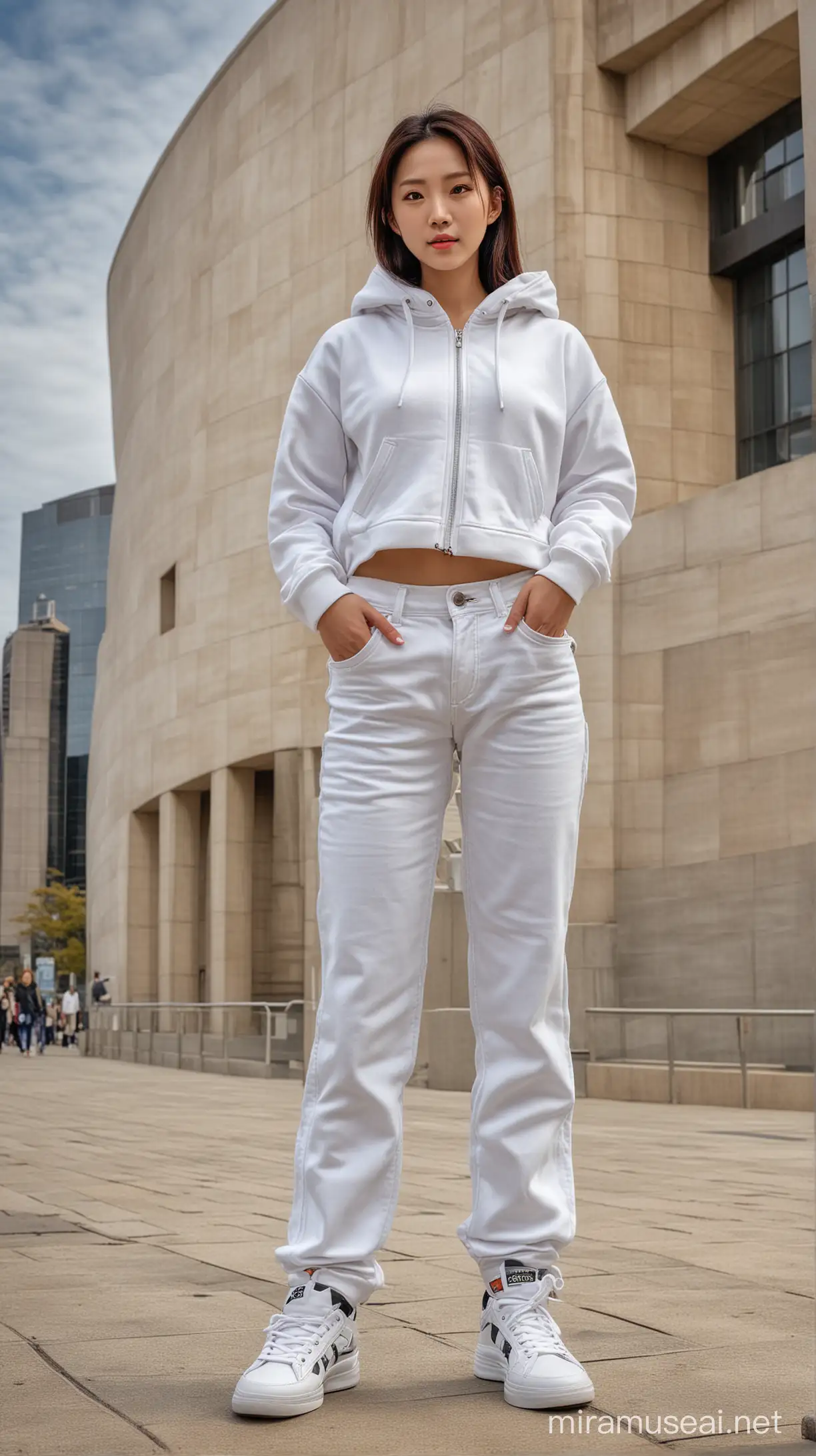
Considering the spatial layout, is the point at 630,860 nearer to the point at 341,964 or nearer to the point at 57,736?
the point at 341,964

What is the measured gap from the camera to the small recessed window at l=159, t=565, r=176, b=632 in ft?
125

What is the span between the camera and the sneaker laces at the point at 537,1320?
9.57 ft

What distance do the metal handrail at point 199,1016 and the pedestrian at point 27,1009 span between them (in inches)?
52.5

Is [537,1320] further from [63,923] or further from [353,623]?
[63,923]

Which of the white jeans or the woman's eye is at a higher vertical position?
the woman's eye

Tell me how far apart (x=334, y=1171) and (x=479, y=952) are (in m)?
0.53

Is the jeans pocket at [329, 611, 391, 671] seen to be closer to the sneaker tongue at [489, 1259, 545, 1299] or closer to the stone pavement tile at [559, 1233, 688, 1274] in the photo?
the sneaker tongue at [489, 1259, 545, 1299]

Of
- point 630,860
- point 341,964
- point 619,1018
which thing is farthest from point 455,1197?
point 630,860

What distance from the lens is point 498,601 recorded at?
320 cm

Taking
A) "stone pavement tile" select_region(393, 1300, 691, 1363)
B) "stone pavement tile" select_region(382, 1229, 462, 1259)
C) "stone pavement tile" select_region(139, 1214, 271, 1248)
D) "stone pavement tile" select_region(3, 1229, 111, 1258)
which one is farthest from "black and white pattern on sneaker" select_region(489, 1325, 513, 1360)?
"stone pavement tile" select_region(139, 1214, 271, 1248)

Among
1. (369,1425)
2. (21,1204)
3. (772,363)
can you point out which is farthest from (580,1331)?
(772,363)

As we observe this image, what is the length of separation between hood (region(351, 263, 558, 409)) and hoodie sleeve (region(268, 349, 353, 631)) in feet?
0.55

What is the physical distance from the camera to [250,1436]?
2.63 m

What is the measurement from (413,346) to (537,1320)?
78.0 inches
